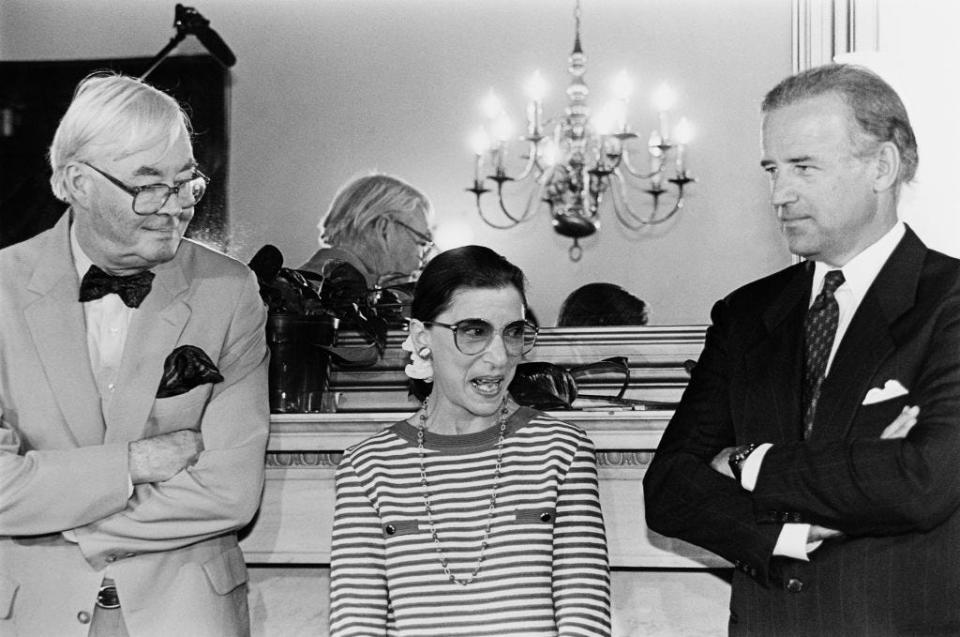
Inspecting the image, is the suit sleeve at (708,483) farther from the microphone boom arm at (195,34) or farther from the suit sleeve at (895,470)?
the microphone boom arm at (195,34)

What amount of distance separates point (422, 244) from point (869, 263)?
163cm

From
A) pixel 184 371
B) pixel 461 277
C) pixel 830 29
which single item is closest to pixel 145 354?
pixel 184 371

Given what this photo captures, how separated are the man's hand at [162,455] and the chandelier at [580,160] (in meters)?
1.40

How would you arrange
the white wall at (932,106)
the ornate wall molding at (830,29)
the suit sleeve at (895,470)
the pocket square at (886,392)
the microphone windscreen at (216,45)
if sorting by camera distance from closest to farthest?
the suit sleeve at (895,470) < the pocket square at (886,392) < the white wall at (932,106) < the ornate wall molding at (830,29) < the microphone windscreen at (216,45)

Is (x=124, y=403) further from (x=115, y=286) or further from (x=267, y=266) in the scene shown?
(x=267, y=266)

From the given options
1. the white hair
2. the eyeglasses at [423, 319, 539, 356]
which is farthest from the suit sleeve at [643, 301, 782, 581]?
the white hair

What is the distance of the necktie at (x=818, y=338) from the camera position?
7.11 feet

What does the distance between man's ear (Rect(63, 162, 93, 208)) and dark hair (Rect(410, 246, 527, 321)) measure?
769 mm

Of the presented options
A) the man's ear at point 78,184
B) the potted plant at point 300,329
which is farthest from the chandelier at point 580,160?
the man's ear at point 78,184

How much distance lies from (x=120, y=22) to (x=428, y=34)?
108 cm

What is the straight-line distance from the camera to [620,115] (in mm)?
3451

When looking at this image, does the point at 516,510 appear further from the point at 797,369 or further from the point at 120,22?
the point at 120,22

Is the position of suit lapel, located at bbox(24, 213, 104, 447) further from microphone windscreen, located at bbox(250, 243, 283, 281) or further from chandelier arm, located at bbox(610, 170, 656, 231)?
chandelier arm, located at bbox(610, 170, 656, 231)

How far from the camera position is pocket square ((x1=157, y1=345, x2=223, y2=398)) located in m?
2.38
